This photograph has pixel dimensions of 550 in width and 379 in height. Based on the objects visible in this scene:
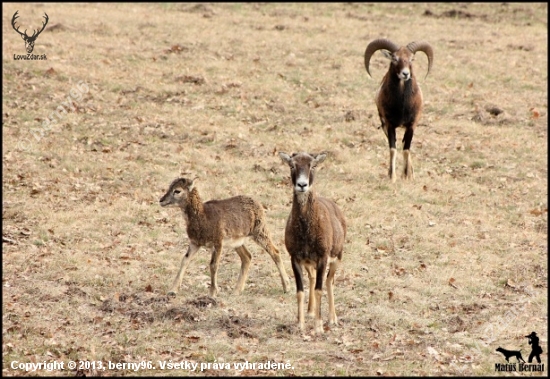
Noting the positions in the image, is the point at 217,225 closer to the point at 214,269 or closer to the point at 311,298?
the point at 214,269

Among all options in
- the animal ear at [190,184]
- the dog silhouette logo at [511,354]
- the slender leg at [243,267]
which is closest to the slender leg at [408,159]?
the slender leg at [243,267]

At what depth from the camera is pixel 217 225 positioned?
39.5 feet

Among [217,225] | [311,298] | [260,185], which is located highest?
[260,185]

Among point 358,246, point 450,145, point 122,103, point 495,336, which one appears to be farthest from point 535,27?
point 495,336

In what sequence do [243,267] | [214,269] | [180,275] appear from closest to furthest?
[214,269]
[180,275]
[243,267]

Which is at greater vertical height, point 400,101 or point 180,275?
point 400,101

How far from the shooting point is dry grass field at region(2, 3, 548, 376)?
1048 cm

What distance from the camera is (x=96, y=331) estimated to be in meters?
10.5

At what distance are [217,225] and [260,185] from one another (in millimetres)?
5335

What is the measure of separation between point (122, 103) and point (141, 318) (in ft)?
41.0

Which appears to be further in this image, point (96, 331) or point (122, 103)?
point (122, 103)

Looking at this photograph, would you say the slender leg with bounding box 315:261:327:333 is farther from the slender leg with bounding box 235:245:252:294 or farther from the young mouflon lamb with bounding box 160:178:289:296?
the slender leg with bounding box 235:245:252:294

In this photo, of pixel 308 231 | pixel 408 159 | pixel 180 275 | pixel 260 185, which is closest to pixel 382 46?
pixel 408 159

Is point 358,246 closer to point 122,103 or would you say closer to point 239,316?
point 239,316
